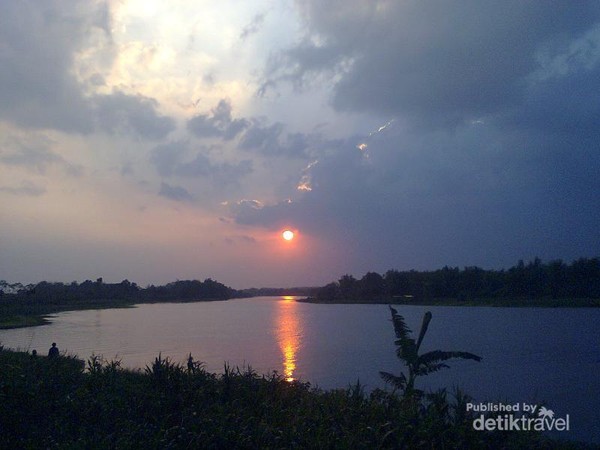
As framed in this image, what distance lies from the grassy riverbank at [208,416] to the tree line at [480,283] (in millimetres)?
97720

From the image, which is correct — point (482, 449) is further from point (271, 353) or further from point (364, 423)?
point (271, 353)

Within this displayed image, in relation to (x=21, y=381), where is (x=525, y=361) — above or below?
below

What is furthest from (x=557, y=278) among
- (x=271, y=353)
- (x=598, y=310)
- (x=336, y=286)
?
(x=271, y=353)

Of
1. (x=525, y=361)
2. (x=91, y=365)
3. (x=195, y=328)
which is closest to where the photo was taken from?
(x=91, y=365)

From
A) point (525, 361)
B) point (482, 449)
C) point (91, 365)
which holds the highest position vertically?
point (91, 365)

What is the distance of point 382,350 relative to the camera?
4000 centimetres

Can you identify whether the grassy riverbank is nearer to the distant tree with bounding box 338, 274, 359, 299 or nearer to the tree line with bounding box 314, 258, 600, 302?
the tree line with bounding box 314, 258, 600, 302

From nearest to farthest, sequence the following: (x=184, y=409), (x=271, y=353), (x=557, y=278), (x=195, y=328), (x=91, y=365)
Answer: (x=184, y=409) < (x=91, y=365) < (x=271, y=353) < (x=195, y=328) < (x=557, y=278)

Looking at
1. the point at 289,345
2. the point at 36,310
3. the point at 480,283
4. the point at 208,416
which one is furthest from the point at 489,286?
the point at 208,416

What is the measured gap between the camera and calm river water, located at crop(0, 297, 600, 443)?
1038 inches

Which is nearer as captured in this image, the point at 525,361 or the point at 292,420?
the point at 292,420

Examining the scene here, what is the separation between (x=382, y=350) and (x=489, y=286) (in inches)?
2957

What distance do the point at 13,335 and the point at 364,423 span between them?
5829cm

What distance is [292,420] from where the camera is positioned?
951cm
